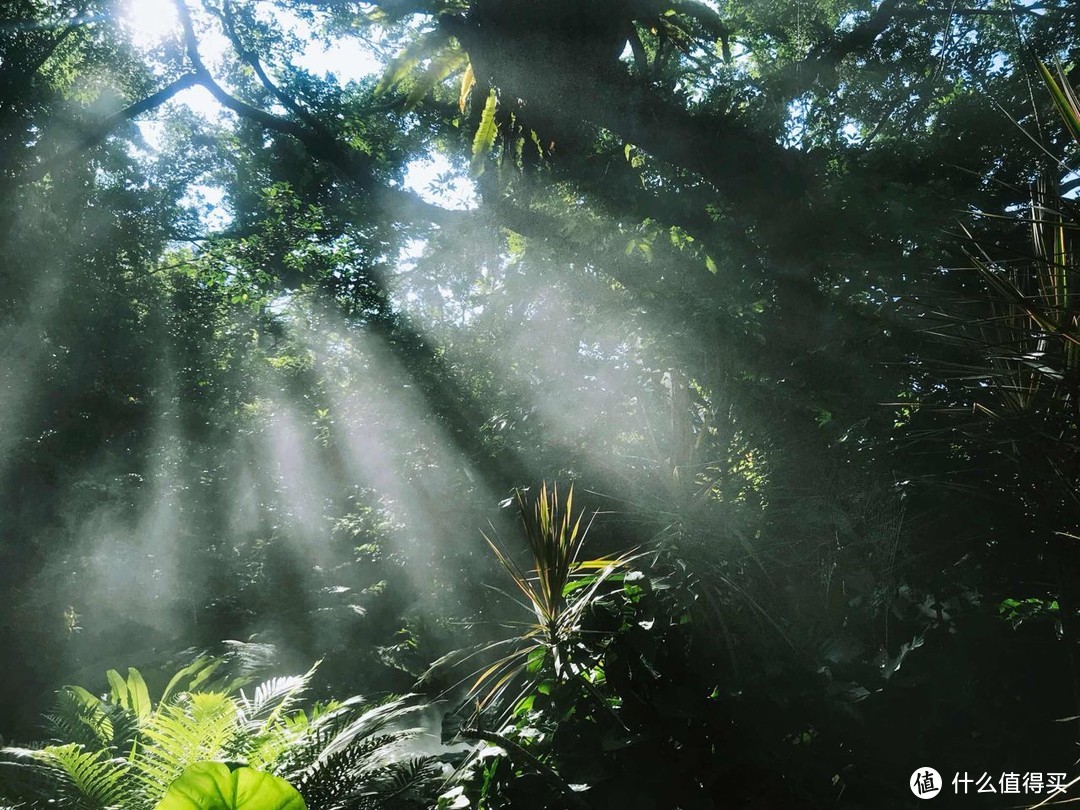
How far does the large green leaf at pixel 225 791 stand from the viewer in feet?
5.00

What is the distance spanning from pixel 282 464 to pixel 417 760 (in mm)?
10219

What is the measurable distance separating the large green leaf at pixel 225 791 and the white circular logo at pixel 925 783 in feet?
6.03

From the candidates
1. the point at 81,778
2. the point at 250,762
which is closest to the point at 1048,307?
the point at 250,762

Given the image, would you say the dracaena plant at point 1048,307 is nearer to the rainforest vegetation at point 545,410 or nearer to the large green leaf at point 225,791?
the rainforest vegetation at point 545,410

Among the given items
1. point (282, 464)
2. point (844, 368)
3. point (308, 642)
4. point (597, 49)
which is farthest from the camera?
point (282, 464)

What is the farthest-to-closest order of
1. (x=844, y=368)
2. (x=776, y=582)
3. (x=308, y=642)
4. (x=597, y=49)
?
(x=308, y=642) → (x=597, y=49) → (x=844, y=368) → (x=776, y=582)

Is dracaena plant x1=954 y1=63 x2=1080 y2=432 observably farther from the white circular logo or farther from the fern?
the fern

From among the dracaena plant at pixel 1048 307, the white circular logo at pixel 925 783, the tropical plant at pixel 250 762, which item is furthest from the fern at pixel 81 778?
the dracaena plant at pixel 1048 307

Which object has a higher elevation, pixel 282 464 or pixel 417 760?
pixel 282 464

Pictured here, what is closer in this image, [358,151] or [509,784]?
[509,784]

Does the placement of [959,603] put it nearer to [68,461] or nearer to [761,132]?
[761,132]

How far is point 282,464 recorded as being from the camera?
38.8 ft

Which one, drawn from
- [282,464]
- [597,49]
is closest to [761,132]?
[597,49]

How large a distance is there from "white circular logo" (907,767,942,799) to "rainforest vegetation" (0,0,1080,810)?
20mm
